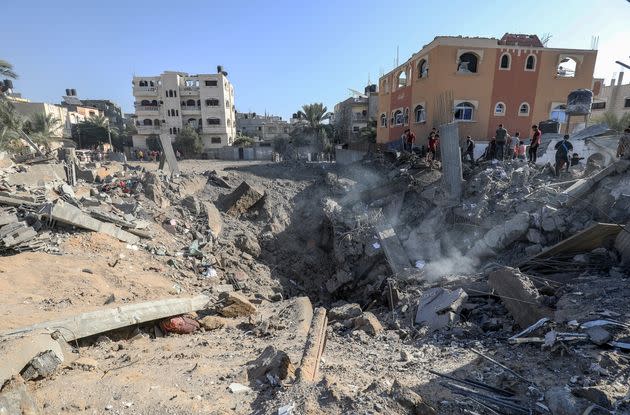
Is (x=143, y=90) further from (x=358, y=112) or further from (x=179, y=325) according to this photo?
(x=179, y=325)

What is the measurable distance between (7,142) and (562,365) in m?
23.3

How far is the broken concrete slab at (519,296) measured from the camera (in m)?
4.35

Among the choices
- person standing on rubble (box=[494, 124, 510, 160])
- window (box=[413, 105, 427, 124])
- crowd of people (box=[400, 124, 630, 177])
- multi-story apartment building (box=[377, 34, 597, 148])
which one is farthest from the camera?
window (box=[413, 105, 427, 124])

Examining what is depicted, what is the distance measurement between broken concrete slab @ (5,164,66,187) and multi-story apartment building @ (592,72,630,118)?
36421 millimetres

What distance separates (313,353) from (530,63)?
17.9m

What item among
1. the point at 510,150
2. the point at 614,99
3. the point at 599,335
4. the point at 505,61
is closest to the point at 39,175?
the point at 599,335

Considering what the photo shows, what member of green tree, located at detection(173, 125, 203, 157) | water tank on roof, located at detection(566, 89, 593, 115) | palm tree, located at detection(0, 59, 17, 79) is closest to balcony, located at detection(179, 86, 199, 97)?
green tree, located at detection(173, 125, 203, 157)

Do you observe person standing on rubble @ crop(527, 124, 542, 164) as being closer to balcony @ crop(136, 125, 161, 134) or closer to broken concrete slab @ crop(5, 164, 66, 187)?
broken concrete slab @ crop(5, 164, 66, 187)

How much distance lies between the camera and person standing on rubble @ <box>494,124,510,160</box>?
38.6 ft

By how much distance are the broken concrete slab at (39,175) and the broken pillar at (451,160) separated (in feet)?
37.1

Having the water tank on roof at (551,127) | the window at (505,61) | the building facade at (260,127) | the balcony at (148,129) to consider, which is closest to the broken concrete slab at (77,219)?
the water tank on roof at (551,127)

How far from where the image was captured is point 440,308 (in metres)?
5.25

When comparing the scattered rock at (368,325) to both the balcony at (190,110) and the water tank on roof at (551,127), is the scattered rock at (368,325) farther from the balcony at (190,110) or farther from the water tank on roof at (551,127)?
the balcony at (190,110)

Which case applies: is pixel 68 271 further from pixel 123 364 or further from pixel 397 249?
pixel 397 249
